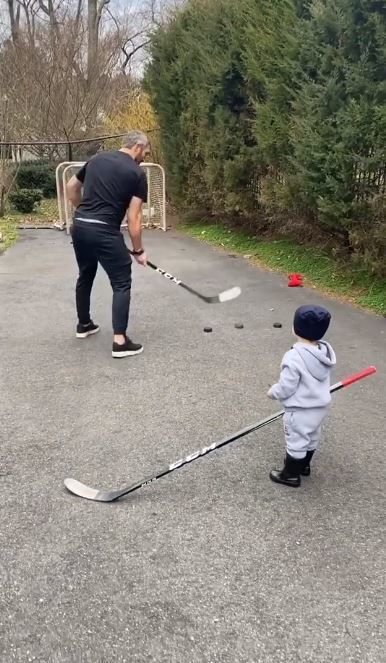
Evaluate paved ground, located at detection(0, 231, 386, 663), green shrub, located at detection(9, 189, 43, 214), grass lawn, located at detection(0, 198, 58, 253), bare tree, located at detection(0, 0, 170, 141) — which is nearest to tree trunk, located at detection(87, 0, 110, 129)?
bare tree, located at detection(0, 0, 170, 141)

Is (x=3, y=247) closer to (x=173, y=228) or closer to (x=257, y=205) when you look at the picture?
(x=173, y=228)

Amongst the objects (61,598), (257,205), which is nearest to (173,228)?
(257,205)

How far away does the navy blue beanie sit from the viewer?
2881 mm

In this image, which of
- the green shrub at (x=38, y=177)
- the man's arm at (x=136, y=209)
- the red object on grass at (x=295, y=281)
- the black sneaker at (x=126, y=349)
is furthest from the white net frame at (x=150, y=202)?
the black sneaker at (x=126, y=349)

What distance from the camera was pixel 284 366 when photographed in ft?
9.59

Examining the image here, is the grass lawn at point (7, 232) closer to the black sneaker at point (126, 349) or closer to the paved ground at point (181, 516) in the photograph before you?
the paved ground at point (181, 516)

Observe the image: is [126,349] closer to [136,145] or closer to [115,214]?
[115,214]

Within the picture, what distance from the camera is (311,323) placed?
9.46ft

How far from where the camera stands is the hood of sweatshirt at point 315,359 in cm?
292

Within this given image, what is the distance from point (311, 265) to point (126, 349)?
12.5 ft

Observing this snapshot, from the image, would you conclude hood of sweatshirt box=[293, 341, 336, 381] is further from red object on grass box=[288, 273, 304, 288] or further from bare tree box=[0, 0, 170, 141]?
bare tree box=[0, 0, 170, 141]

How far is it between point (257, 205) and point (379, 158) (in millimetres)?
3666

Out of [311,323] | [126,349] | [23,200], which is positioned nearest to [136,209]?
[126,349]

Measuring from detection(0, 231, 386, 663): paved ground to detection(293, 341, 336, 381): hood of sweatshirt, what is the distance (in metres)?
0.64
